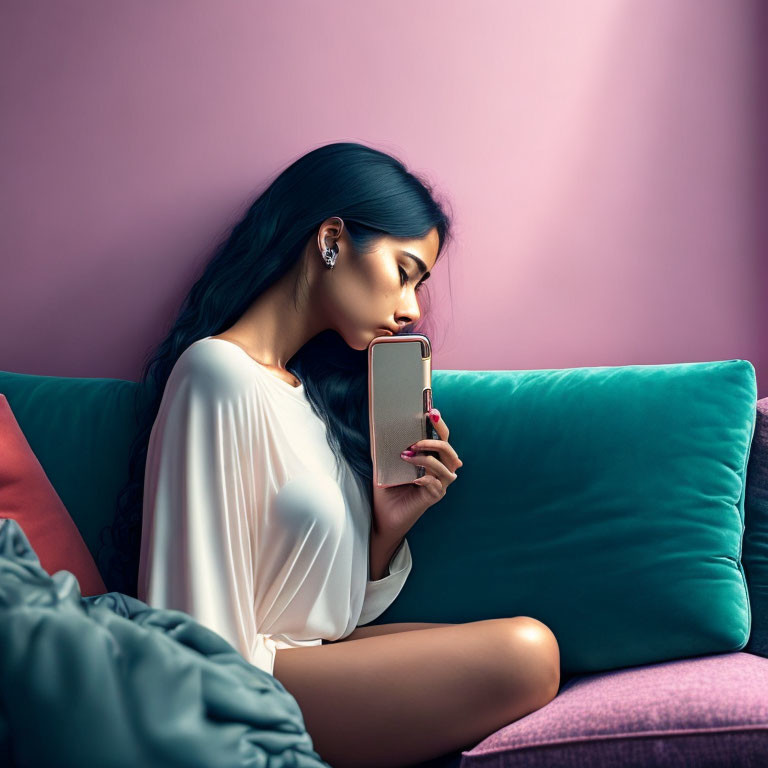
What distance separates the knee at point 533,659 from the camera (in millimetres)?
988

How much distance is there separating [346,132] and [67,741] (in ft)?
4.06

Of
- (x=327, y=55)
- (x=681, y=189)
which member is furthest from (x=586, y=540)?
(x=327, y=55)

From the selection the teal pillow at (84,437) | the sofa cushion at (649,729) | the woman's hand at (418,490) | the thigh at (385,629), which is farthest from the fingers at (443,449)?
the teal pillow at (84,437)

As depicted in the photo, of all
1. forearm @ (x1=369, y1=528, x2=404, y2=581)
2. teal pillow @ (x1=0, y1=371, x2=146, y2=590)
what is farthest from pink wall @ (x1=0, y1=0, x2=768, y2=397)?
forearm @ (x1=369, y1=528, x2=404, y2=581)

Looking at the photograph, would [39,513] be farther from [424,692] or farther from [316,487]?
[424,692]

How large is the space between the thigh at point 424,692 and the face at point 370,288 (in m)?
0.51

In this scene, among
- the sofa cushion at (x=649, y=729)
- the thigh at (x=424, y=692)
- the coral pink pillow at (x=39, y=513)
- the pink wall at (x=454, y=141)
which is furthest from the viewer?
the pink wall at (x=454, y=141)

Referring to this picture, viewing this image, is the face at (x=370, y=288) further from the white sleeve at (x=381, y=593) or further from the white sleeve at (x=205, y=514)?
the white sleeve at (x=381, y=593)

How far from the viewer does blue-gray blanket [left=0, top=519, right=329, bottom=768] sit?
63cm

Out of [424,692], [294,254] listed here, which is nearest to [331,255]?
[294,254]

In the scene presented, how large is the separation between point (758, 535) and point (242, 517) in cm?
82

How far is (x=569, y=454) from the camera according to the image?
1232 mm

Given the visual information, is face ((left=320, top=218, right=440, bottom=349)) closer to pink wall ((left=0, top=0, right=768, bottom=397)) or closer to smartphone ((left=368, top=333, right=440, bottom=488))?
smartphone ((left=368, top=333, right=440, bottom=488))

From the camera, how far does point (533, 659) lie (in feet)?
3.27
